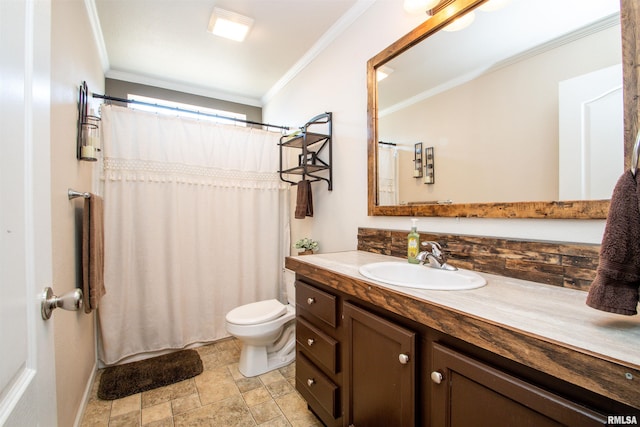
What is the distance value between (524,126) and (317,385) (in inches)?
58.7

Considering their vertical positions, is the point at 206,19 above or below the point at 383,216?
above

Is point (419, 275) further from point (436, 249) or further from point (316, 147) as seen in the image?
point (316, 147)

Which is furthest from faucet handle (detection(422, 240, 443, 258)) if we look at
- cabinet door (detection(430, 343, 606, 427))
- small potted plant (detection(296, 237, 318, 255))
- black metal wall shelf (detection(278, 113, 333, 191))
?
small potted plant (detection(296, 237, 318, 255))

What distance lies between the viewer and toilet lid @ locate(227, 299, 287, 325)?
1.89 m

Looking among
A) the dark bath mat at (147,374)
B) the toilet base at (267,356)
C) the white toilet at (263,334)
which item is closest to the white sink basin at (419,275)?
the white toilet at (263,334)

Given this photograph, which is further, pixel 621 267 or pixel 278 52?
pixel 278 52

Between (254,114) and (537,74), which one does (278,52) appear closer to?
(254,114)

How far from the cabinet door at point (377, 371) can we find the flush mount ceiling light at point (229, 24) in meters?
2.09

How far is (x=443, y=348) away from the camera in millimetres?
777

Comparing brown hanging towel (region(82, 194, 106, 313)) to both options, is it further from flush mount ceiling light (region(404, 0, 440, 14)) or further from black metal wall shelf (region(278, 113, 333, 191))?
flush mount ceiling light (region(404, 0, 440, 14))

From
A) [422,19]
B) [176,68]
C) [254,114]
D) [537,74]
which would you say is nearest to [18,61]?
[537,74]

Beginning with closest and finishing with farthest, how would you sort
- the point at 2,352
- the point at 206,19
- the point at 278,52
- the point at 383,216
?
the point at 2,352, the point at 383,216, the point at 206,19, the point at 278,52

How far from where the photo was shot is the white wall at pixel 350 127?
1.37 m

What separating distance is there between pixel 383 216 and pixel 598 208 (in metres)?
0.96
